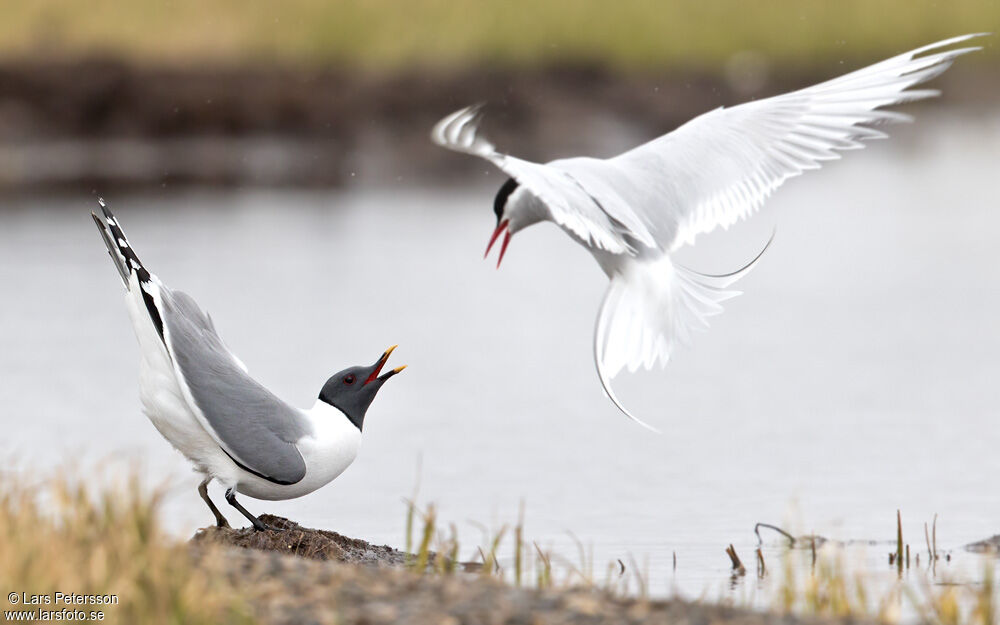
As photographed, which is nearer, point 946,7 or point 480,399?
point 480,399

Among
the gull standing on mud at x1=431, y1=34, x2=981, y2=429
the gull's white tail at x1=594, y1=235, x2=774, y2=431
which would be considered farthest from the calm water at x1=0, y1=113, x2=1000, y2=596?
the gull standing on mud at x1=431, y1=34, x2=981, y2=429

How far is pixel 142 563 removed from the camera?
14.9 feet

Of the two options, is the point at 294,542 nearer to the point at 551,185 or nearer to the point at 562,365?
the point at 551,185

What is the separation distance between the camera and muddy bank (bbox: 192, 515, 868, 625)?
436cm

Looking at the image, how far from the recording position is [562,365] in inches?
448

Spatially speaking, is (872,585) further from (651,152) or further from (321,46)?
(321,46)

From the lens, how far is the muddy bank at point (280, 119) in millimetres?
22484

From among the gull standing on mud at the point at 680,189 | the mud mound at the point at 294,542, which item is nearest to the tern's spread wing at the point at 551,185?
the gull standing on mud at the point at 680,189

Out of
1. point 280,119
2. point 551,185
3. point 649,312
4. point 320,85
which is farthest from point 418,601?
point 320,85

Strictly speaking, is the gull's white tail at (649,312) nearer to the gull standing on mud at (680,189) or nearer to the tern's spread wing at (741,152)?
the gull standing on mud at (680,189)

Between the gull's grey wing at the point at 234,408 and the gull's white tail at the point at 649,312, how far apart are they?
4.02 ft

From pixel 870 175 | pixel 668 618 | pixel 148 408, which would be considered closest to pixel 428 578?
pixel 668 618

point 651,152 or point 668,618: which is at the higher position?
point 651,152

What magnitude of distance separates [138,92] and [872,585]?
18.2 m
